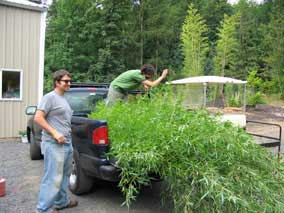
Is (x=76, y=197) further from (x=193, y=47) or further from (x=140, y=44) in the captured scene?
(x=140, y=44)

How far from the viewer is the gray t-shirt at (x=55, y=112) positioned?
3.58 meters

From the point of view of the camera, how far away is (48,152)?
361cm

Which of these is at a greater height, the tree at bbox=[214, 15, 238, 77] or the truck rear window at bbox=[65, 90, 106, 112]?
the tree at bbox=[214, 15, 238, 77]

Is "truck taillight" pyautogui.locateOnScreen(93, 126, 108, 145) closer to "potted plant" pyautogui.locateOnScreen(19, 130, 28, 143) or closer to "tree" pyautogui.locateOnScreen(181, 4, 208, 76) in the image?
"potted plant" pyautogui.locateOnScreen(19, 130, 28, 143)

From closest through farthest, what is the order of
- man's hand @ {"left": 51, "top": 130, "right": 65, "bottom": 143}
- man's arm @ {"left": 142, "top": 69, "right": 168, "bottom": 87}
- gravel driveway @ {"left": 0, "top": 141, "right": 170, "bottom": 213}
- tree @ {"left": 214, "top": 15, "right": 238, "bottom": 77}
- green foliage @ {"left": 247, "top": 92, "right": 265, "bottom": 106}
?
man's hand @ {"left": 51, "top": 130, "right": 65, "bottom": 143}, gravel driveway @ {"left": 0, "top": 141, "right": 170, "bottom": 213}, man's arm @ {"left": 142, "top": 69, "right": 168, "bottom": 87}, green foliage @ {"left": 247, "top": 92, "right": 265, "bottom": 106}, tree @ {"left": 214, "top": 15, "right": 238, "bottom": 77}

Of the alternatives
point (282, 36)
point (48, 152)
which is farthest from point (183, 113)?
point (282, 36)

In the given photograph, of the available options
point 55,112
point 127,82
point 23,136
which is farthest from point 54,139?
point 23,136

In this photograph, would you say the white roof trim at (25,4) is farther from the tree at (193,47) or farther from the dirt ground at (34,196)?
the tree at (193,47)

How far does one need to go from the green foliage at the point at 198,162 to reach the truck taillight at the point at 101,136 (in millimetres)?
133

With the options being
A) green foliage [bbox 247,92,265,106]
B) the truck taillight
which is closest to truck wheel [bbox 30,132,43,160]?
the truck taillight

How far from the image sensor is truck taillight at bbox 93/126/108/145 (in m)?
3.91

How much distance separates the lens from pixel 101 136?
3920mm

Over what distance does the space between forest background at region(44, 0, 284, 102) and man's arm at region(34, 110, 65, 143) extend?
19.5m

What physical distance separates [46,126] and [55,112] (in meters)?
0.20
